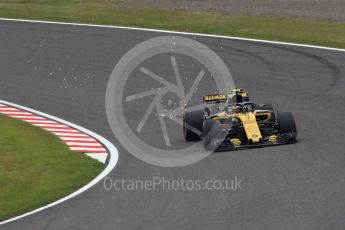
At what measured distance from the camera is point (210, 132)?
650 inches

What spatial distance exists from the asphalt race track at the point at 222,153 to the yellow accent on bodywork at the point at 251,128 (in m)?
0.40

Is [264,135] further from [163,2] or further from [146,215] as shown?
[163,2]

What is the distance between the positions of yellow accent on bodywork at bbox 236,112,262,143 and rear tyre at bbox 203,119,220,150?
56 cm

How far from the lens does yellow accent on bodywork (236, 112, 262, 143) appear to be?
16531 mm

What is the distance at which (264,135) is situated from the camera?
1697cm

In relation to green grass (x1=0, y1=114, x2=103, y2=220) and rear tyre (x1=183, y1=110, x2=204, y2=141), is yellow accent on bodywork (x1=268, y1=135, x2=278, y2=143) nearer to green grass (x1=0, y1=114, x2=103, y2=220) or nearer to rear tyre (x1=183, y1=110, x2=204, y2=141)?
rear tyre (x1=183, y1=110, x2=204, y2=141)

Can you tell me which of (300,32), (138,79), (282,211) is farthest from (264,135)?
(300,32)

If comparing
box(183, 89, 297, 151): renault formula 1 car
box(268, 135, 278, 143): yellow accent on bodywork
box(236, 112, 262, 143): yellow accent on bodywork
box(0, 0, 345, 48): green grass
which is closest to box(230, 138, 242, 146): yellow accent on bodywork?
box(183, 89, 297, 151): renault formula 1 car

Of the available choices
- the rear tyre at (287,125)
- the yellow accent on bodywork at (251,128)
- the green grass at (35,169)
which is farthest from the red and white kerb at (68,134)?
the rear tyre at (287,125)

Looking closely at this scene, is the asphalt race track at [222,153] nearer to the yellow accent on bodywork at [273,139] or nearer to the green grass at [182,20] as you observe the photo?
the yellow accent on bodywork at [273,139]

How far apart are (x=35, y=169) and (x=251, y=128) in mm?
4317

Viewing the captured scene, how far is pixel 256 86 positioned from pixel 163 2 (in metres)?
15.1

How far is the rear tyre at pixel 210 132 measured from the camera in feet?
54.1

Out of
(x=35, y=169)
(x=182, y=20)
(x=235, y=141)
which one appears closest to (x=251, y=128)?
(x=235, y=141)
